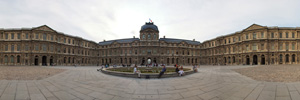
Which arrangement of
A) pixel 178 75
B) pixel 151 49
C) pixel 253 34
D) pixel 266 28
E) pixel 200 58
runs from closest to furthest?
pixel 178 75
pixel 266 28
pixel 253 34
pixel 151 49
pixel 200 58

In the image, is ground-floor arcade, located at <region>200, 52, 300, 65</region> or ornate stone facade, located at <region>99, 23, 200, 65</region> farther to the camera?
ornate stone facade, located at <region>99, 23, 200, 65</region>

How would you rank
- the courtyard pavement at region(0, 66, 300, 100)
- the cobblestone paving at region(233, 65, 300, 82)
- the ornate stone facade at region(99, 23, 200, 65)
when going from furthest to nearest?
1. the ornate stone facade at region(99, 23, 200, 65)
2. the cobblestone paving at region(233, 65, 300, 82)
3. the courtyard pavement at region(0, 66, 300, 100)

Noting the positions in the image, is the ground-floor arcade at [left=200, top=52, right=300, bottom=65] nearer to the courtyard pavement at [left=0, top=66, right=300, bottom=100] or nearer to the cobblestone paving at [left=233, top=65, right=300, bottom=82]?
the cobblestone paving at [left=233, top=65, right=300, bottom=82]

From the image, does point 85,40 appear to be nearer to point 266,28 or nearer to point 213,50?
point 213,50

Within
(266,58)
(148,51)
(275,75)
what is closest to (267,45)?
(266,58)

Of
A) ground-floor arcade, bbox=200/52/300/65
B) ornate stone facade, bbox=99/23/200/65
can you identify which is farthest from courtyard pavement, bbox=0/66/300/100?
ornate stone facade, bbox=99/23/200/65

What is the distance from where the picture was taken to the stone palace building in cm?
3694

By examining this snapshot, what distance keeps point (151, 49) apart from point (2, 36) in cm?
4762

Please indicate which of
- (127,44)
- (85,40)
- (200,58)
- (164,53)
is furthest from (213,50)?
(85,40)

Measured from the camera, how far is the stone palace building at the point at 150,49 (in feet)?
121

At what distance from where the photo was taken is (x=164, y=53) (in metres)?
53.3

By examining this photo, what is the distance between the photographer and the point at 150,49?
5197 centimetres

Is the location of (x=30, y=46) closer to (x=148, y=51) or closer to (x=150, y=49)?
(x=148, y=51)

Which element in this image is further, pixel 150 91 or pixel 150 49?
pixel 150 49
